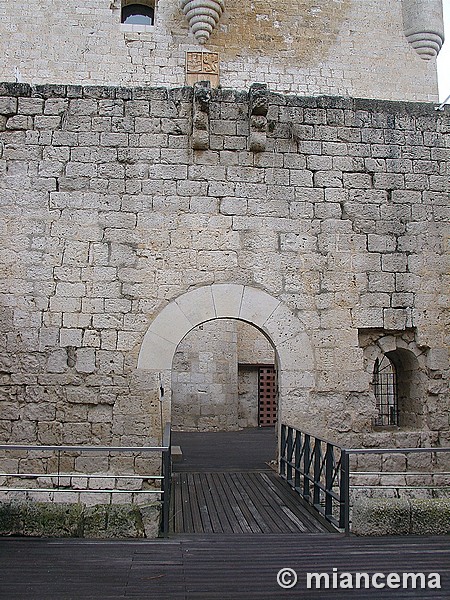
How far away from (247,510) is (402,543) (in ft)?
5.17

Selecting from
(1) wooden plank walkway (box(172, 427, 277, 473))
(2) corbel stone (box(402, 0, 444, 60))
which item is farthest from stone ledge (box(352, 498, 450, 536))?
(2) corbel stone (box(402, 0, 444, 60))

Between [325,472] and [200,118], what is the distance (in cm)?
425

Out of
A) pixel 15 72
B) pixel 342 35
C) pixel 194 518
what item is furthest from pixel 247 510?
pixel 342 35

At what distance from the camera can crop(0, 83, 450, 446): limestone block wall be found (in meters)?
7.01

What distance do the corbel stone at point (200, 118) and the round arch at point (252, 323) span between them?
1.74m

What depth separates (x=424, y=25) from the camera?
1487 cm

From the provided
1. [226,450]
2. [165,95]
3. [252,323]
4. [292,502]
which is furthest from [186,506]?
[165,95]

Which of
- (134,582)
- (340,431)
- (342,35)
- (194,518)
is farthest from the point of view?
(342,35)

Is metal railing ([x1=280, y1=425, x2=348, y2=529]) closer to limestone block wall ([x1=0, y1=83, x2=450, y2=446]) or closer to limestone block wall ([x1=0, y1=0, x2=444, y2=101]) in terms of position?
limestone block wall ([x1=0, y1=83, x2=450, y2=446])

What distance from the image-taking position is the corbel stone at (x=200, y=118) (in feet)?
24.2

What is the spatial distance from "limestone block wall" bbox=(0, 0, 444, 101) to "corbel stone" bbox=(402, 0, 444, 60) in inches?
0.9

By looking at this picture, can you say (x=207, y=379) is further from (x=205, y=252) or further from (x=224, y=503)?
(x=224, y=503)

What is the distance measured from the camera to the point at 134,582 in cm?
398

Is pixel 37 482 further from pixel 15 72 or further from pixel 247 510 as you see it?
pixel 15 72
